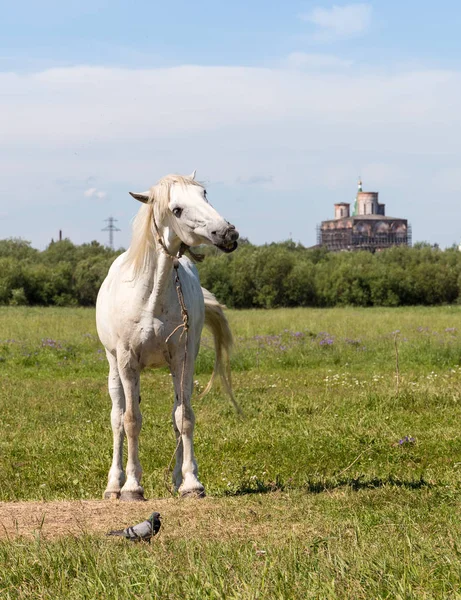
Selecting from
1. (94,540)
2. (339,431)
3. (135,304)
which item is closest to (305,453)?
(339,431)

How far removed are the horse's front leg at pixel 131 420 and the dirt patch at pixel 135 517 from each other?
32cm

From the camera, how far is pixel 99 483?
8820 millimetres

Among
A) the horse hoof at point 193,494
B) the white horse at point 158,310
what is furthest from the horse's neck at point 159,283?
the horse hoof at point 193,494

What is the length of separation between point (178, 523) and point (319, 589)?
1942 mm

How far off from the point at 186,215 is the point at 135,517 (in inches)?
89.4

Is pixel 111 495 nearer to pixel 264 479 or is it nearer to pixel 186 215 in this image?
pixel 264 479

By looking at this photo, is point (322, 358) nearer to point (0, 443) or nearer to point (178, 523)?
point (0, 443)

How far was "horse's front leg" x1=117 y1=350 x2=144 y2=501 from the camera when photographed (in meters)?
7.25

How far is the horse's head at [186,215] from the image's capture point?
6430 mm

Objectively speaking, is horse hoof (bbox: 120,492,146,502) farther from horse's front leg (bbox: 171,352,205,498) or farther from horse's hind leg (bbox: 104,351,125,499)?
horse's hind leg (bbox: 104,351,125,499)

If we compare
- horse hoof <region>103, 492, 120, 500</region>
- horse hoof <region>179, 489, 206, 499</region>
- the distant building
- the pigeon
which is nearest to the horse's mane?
horse hoof <region>179, 489, 206, 499</region>

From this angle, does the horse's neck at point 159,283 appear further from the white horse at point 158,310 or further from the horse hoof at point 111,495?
the horse hoof at point 111,495

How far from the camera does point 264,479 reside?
8.79 metres

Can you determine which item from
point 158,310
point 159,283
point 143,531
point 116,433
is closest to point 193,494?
point 116,433
